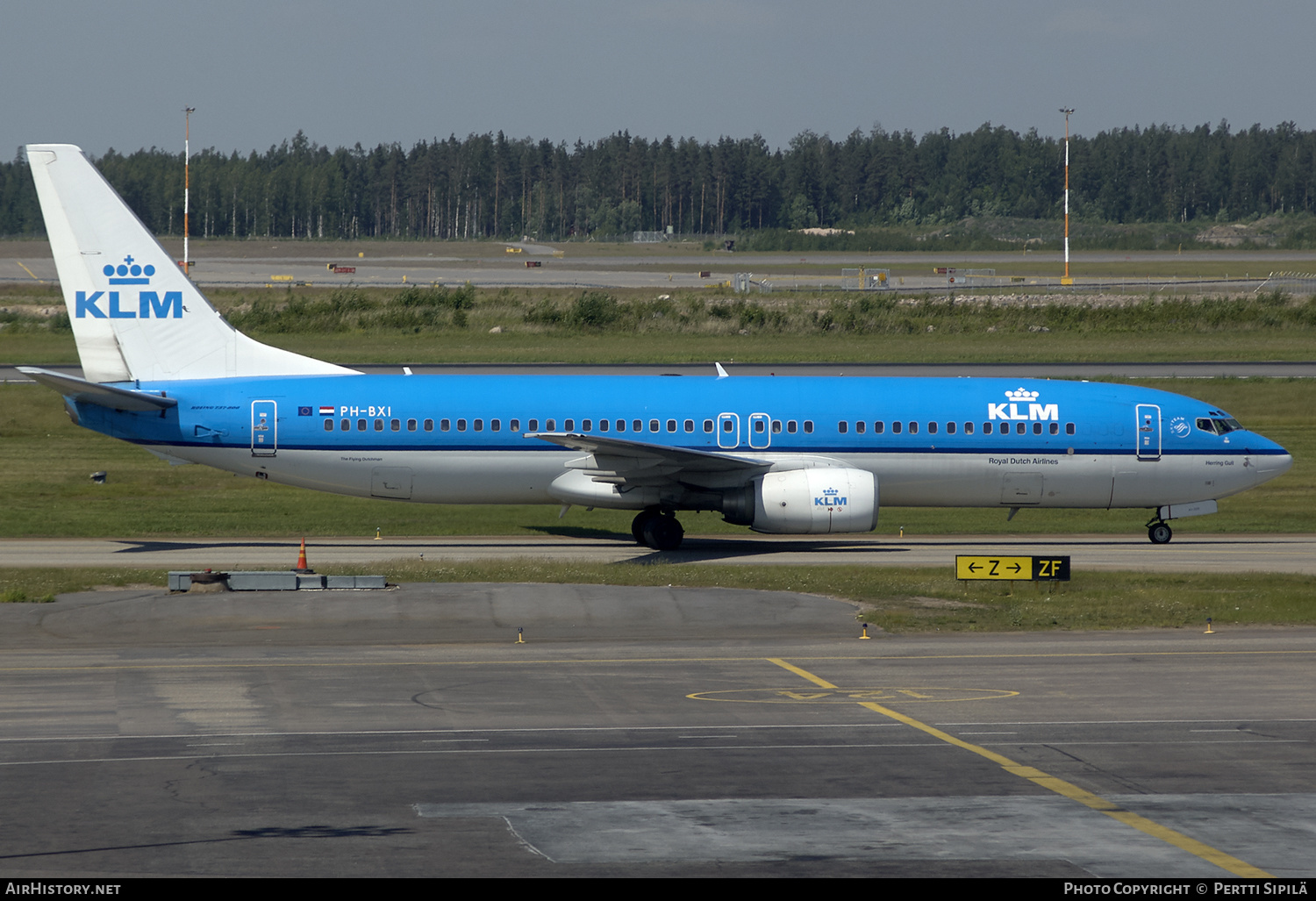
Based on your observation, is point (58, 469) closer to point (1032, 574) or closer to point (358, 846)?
point (1032, 574)

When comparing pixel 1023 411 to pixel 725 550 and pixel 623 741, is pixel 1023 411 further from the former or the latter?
pixel 623 741

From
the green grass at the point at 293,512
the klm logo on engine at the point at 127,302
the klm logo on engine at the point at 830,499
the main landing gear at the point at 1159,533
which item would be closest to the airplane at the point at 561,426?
the klm logo on engine at the point at 127,302

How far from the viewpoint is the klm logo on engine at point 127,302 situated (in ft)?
115

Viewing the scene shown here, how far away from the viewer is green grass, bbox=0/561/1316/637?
26766mm

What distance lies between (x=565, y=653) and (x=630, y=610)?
2976 millimetres

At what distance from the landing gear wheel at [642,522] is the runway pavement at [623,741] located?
7.60 meters

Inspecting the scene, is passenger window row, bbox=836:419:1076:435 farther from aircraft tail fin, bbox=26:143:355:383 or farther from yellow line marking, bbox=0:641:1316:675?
aircraft tail fin, bbox=26:143:355:383

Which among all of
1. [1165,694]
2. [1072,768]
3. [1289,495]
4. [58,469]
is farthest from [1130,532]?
[58,469]

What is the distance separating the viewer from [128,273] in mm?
35188

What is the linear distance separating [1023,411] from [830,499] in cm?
586

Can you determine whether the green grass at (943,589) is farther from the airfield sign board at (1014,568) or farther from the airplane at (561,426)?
the airplane at (561,426)

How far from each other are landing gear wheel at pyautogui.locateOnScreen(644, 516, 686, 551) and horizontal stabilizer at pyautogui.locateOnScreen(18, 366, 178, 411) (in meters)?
11.9
